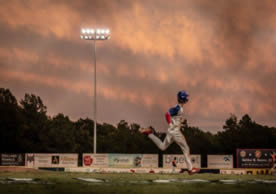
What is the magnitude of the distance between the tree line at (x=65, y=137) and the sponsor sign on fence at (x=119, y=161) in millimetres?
35193

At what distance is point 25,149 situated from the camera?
Result: 81875mm

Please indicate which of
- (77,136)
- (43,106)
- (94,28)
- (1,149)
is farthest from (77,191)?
(77,136)

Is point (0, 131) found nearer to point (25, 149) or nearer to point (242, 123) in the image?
point (25, 149)

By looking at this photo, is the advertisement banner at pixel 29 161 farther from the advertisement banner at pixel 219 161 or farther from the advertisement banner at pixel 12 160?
the advertisement banner at pixel 219 161

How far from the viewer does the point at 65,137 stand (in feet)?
323

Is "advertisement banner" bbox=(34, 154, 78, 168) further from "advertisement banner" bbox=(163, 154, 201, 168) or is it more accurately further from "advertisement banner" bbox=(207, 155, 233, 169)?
"advertisement banner" bbox=(207, 155, 233, 169)

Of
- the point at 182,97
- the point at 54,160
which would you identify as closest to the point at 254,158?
the point at 54,160

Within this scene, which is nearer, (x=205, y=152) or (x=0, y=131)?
(x=0, y=131)

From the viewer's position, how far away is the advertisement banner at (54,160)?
47.7 meters

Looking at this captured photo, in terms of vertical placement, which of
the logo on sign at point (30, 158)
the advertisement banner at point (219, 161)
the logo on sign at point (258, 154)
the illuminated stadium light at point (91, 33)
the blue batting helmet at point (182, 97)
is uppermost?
the illuminated stadium light at point (91, 33)

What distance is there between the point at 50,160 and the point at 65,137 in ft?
168

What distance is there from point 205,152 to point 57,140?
35372 millimetres

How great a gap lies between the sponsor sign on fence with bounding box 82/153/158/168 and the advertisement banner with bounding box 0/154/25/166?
783 cm

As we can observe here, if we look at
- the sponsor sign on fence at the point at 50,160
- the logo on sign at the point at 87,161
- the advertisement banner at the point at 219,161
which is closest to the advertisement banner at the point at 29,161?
the sponsor sign on fence at the point at 50,160
